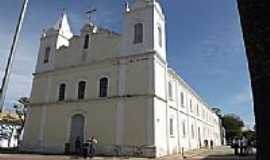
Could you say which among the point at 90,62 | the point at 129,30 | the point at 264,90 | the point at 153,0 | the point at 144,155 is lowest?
the point at 144,155

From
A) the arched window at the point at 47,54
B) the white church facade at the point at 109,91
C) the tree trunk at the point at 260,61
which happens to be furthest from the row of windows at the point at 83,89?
the tree trunk at the point at 260,61

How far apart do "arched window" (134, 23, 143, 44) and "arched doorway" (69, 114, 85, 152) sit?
25.2 feet

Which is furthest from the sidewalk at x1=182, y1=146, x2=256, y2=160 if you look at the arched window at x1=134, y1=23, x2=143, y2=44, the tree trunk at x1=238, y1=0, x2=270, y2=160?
the tree trunk at x1=238, y1=0, x2=270, y2=160

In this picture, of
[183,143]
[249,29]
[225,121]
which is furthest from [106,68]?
[225,121]

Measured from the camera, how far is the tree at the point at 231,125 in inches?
2953

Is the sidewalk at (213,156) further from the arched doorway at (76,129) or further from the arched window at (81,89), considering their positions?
the arched window at (81,89)

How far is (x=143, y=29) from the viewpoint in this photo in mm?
23156

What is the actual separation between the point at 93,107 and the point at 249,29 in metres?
20.8

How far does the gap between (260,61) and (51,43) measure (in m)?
27.2

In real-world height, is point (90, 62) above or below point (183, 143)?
above

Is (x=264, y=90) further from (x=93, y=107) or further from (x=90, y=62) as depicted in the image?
(x=90, y=62)

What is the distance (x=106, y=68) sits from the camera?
23688mm

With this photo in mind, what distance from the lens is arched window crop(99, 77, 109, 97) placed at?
2323 centimetres

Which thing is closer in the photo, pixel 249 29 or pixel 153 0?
pixel 249 29
